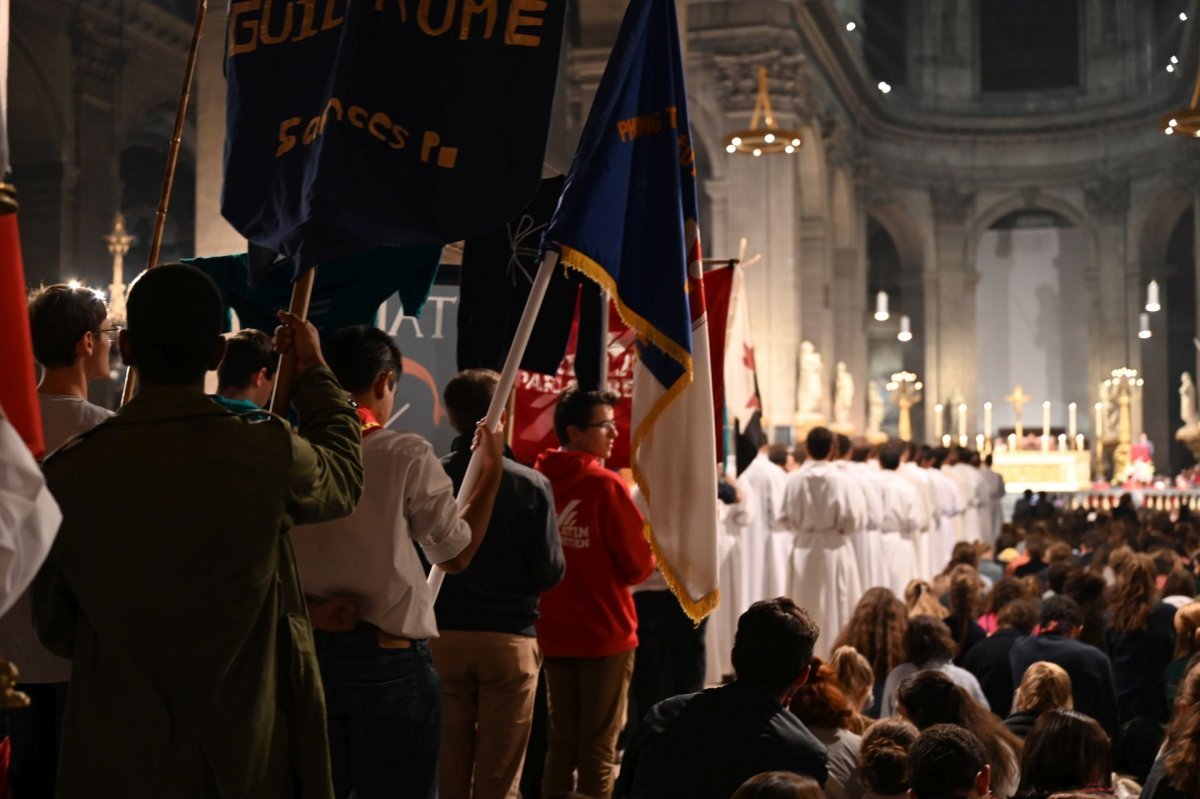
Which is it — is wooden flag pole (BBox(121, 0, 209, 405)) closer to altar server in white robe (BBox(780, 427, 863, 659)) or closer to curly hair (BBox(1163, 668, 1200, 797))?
curly hair (BBox(1163, 668, 1200, 797))

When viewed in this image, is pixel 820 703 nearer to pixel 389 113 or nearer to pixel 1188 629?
pixel 389 113

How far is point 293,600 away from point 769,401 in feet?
81.1

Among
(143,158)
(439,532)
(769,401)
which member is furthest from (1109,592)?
(143,158)

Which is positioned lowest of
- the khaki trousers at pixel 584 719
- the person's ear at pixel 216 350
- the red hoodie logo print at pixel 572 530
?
the khaki trousers at pixel 584 719

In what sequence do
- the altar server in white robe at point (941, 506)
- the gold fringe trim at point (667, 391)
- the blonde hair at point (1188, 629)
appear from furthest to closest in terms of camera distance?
the altar server in white robe at point (941, 506), the blonde hair at point (1188, 629), the gold fringe trim at point (667, 391)

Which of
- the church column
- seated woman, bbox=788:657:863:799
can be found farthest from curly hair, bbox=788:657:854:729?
the church column

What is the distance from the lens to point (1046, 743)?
15.5 ft

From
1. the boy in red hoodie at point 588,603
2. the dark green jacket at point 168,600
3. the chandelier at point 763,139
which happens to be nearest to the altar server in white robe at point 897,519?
the boy in red hoodie at point 588,603

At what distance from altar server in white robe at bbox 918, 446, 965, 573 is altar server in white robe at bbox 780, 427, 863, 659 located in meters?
3.64

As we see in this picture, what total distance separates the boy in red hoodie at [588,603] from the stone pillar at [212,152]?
410cm

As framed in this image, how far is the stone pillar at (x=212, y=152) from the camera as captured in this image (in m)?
9.86

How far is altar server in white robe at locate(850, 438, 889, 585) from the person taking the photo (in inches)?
520

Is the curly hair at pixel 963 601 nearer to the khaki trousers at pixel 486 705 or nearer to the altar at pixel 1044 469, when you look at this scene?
the khaki trousers at pixel 486 705

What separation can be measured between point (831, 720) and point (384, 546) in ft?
5.71
